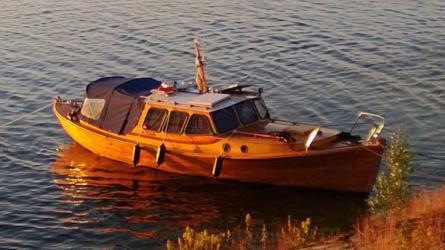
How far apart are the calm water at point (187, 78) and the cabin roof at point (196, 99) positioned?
2524 mm

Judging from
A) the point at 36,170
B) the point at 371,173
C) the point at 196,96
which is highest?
the point at 196,96

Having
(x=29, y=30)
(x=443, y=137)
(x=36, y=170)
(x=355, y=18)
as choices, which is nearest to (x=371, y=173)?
(x=443, y=137)

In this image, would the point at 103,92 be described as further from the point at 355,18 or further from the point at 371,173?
the point at 355,18

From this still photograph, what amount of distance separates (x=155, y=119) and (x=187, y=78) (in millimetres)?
10014

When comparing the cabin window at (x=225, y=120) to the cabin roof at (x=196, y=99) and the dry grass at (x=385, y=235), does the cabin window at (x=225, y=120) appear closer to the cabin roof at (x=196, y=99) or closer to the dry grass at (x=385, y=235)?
the cabin roof at (x=196, y=99)

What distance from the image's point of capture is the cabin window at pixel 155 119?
2356 cm

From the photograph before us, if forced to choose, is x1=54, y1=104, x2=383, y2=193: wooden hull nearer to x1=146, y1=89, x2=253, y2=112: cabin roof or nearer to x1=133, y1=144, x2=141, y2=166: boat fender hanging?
x1=133, y1=144, x2=141, y2=166: boat fender hanging

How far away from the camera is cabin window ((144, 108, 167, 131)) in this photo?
23.6 meters

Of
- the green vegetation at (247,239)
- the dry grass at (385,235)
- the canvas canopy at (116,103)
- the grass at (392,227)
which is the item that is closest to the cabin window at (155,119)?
the canvas canopy at (116,103)

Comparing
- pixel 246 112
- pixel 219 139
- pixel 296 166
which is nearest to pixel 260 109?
pixel 246 112

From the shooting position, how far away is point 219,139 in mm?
22688

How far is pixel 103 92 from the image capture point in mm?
25531

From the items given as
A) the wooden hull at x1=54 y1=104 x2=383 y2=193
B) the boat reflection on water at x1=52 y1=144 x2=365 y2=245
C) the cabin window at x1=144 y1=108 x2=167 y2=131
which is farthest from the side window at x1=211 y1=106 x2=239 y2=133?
the boat reflection on water at x1=52 y1=144 x2=365 y2=245

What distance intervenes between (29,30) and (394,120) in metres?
23.4
